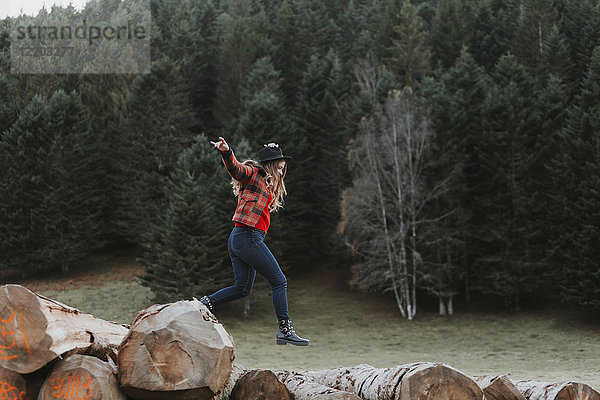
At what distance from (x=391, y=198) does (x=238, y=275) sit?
3066cm

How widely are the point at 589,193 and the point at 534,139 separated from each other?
6107 millimetres

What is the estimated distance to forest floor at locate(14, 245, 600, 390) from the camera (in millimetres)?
23562

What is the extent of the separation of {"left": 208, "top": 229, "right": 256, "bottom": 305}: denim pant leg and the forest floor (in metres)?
14.1

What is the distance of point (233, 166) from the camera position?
5934 mm

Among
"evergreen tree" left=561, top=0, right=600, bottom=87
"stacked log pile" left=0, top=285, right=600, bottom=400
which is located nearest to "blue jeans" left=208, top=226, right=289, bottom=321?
"stacked log pile" left=0, top=285, right=600, bottom=400

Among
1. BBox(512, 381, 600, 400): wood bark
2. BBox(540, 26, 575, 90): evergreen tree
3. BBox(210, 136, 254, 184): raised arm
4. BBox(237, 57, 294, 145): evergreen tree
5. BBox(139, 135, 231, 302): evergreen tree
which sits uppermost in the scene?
BBox(540, 26, 575, 90): evergreen tree

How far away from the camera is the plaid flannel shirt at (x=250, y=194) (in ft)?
20.0

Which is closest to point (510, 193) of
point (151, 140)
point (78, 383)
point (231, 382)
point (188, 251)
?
point (188, 251)

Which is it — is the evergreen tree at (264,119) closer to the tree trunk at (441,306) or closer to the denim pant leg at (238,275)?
the tree trunk at (441,306)

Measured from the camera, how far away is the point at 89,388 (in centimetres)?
467

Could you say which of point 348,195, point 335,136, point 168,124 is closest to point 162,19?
point 168,124

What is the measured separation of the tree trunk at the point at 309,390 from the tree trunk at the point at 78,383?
174 centimetres

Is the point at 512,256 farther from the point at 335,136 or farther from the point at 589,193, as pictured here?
the point at 335,136

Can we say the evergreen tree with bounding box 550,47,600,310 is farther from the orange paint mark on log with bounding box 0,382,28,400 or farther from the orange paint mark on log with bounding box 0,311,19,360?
the orange paint mark on log with bounding box 0,311,19,360
